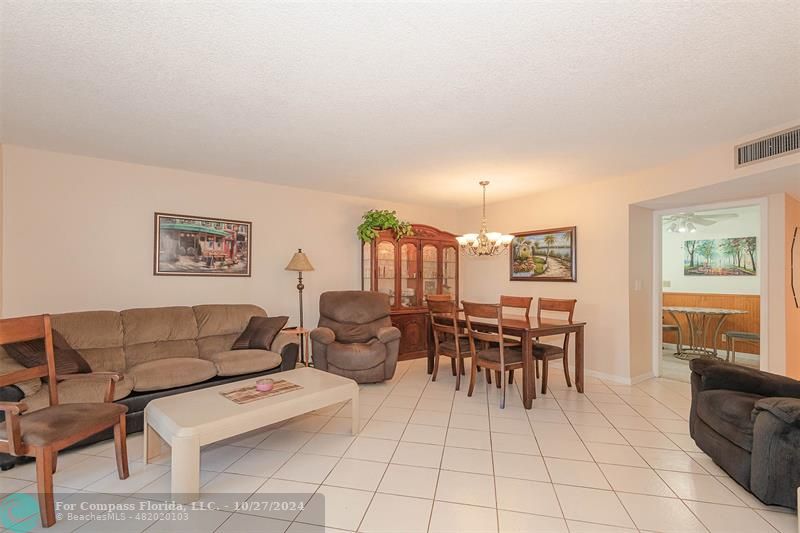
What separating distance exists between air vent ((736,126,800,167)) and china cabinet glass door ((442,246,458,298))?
356cm

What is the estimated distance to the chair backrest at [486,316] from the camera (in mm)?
3379

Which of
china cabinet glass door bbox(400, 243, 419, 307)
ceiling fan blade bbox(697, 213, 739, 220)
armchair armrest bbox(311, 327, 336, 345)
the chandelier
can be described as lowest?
armchair armrest bbox(311, 327, 336, 345)

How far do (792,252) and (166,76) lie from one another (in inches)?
213

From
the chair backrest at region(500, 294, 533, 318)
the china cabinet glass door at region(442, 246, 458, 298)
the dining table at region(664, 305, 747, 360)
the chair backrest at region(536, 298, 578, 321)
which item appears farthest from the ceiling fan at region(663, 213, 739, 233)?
the china cabinet glass door at region(442, 246, 458, 298)

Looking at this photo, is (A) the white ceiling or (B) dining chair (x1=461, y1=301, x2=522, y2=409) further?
(B) dining chair (x1=461, y1=301, x2=522, y2=409)

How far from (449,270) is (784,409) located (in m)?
4.31

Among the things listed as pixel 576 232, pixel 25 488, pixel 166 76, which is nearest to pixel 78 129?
pixel 166 76

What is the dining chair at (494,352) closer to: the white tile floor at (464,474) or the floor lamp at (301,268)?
the white tile floor at (464,474)

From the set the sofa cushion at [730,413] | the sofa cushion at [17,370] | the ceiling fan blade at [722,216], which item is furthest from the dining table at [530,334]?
the ceiling fan blade at [722,216]

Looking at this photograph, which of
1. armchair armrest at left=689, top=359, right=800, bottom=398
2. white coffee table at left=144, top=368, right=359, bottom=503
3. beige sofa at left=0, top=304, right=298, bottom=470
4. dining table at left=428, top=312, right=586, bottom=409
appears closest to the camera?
white coffee table at left=144, top=368, right=359, bottom=503

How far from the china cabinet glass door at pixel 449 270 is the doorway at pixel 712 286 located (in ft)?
9.36

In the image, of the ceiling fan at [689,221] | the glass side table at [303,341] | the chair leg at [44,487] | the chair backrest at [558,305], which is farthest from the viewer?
the ceiling fan at [689,221]

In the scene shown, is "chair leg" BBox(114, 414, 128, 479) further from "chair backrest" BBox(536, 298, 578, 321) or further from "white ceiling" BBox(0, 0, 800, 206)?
"chair backrest" BBox(536, 298, 578, 321)

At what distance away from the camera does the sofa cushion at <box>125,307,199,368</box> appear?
3.26 meters
